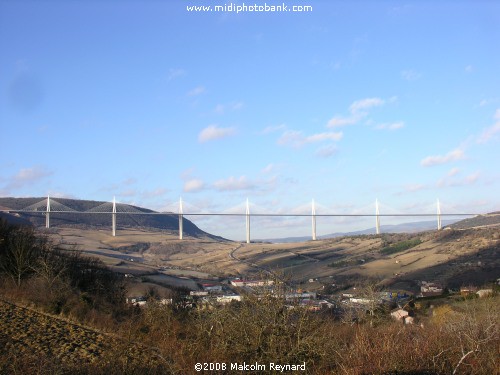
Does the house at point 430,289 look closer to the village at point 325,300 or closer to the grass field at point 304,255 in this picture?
the village at point 325,300

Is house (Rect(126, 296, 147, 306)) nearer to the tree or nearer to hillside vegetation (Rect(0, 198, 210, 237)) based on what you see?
the tree

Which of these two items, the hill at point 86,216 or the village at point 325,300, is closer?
the village at point 325,300

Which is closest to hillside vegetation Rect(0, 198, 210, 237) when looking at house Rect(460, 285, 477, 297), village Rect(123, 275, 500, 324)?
village Rect(123, 275, 500, 324)

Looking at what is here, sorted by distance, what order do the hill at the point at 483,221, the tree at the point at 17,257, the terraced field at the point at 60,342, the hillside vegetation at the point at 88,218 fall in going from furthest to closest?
the hillside vegetation at the point at 88,218
the hill at the point at 483,221
the tree at the point at 17,257
the terraced field at the point at 60,342

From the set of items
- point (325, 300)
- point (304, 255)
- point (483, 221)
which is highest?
point (483, 221)

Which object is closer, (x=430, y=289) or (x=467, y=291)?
(x=467, y=291)

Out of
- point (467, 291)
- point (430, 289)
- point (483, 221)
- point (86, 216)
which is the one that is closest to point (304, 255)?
point (430, 289)

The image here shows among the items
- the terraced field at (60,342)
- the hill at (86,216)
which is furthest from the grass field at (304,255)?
the terraced field at (60,342)

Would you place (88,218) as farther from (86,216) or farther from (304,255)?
(304,255)
